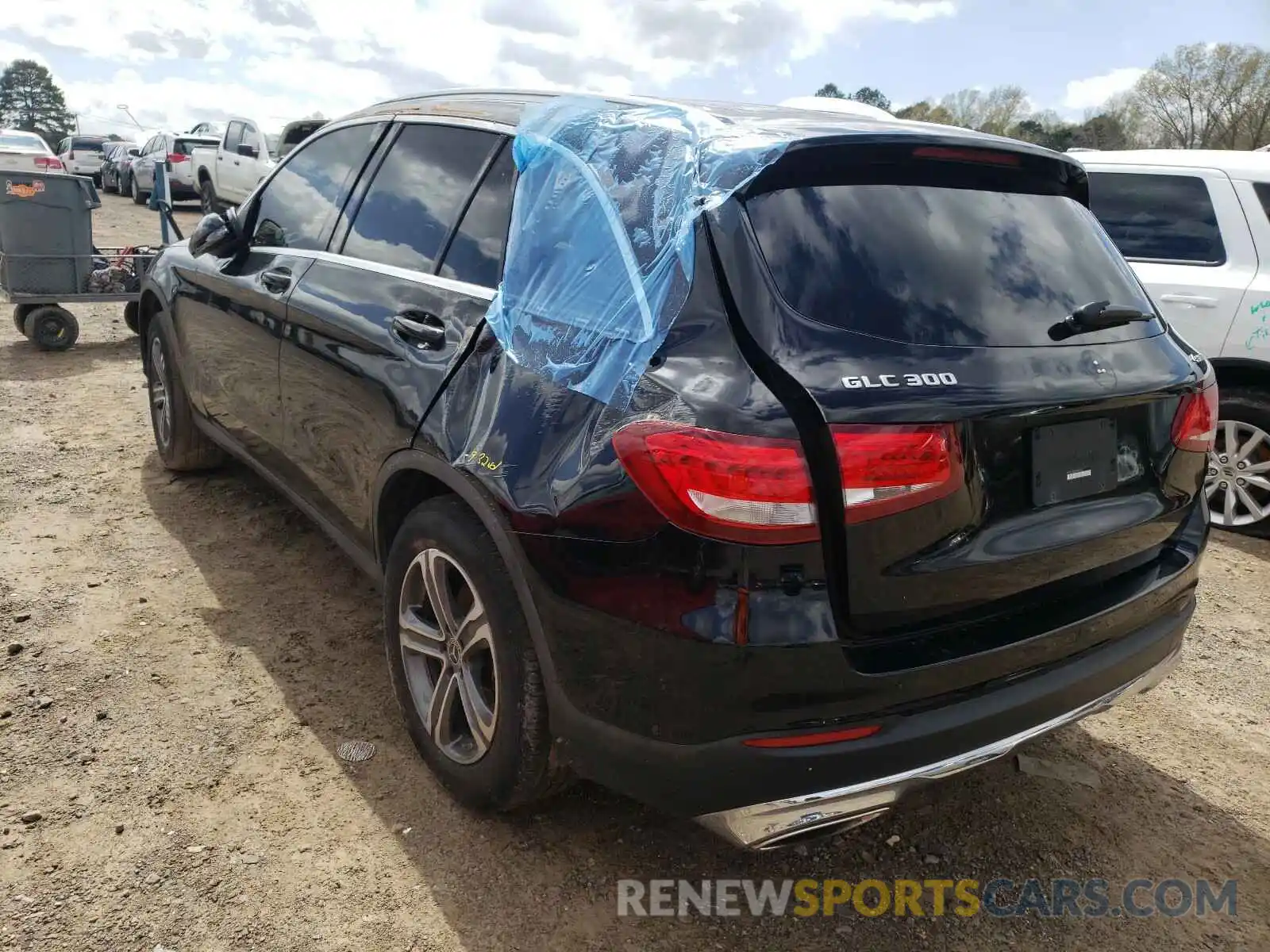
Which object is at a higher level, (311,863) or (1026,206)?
(1026,206)

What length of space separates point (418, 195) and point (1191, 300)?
161 inches

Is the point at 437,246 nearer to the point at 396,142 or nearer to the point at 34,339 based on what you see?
the point at 396,142

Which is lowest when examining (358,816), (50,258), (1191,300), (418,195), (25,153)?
(358,816)

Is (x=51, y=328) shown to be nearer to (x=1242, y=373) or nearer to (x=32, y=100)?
(x=1242, y=373)

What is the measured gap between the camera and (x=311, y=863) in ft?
8.02

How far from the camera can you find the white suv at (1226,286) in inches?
192

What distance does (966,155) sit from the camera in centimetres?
231

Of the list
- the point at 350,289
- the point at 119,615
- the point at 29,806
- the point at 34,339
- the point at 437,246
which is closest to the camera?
the point at 29,806

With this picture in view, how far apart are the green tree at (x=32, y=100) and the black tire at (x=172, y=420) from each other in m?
101

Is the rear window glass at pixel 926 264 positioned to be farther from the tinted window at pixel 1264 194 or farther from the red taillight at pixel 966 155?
the tinted window at pixel 1264 194

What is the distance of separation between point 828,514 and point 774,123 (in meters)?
1.00

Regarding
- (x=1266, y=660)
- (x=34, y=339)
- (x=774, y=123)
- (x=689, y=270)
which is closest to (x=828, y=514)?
(x=689, y=270)

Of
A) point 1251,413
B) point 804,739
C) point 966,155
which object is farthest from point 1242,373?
point 804,739

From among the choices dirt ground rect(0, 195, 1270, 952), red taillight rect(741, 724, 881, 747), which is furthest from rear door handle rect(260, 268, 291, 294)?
red taillight rect(741, 724, 881, 747)
